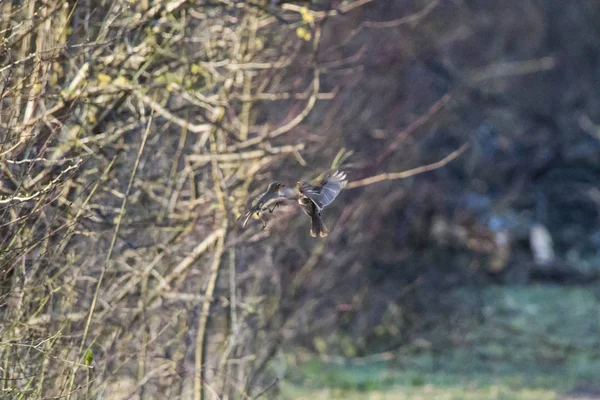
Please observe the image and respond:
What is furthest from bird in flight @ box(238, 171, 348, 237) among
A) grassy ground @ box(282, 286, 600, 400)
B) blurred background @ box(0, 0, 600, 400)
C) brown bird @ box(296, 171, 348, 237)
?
grassy ground @ box(282, 286, 600, 400)

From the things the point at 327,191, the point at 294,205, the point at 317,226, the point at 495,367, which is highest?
the point at 327,191

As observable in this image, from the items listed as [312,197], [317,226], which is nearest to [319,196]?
[312,197]

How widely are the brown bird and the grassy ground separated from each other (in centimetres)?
791

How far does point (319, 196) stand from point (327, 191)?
66mm

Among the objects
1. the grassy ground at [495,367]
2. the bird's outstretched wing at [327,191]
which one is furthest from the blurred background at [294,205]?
the bird's outstretched wing at [327,191]

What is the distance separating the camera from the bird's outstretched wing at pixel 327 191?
17.1ft

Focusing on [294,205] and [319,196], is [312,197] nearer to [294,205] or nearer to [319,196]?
[319,196]

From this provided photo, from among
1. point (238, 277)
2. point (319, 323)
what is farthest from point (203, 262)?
point (319, 323)

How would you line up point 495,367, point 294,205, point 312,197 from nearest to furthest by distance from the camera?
point 312,197 → point 294,205 → point 495,367

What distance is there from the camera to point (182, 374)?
6.71 meters

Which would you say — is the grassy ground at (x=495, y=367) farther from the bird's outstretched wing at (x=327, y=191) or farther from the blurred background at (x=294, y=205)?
the bird's outstretched wing at (x=327, y=191)

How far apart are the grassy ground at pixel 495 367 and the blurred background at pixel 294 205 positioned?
7 centimetres

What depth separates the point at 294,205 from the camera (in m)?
8.06

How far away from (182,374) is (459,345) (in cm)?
1167
